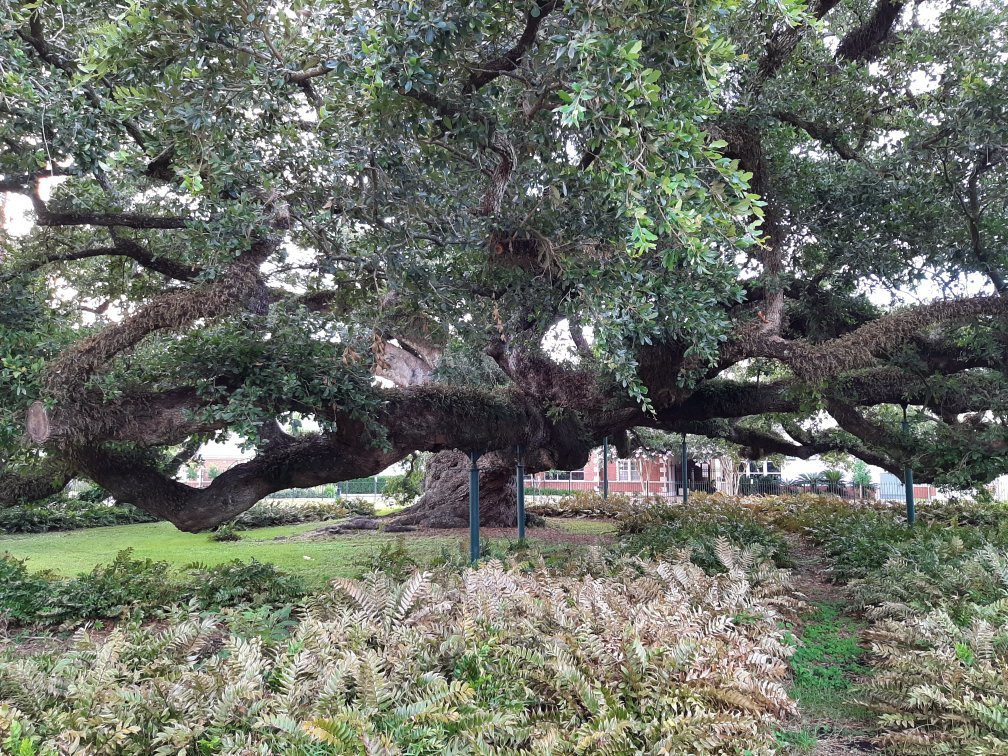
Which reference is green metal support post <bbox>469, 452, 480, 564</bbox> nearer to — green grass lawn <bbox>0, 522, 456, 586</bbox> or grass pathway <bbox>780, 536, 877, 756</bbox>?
green grass lawn <bbox>0, 522, 456, 586</bbox>

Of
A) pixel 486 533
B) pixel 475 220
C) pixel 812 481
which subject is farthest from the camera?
pixel 812 481

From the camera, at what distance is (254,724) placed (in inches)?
105

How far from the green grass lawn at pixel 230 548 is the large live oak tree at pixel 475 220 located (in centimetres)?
275

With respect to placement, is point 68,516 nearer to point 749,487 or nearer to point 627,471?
point 749,487

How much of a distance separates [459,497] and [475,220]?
10.2 meters

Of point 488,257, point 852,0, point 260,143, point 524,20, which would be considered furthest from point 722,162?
point 852,0

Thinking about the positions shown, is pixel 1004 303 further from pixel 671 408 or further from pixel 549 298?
pixel 549 298

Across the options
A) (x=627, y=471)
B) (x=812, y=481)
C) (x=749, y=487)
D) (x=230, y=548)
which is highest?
(x=627, y=471)

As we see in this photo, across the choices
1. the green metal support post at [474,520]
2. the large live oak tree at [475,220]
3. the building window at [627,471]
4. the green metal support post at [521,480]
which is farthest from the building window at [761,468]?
the green metal support post at [474,520]

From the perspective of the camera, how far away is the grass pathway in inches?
150

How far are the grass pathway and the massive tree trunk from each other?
27.3 ft

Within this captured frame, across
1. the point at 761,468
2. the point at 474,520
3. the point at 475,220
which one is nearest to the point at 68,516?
the point at 474,520

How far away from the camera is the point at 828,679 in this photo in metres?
4.74

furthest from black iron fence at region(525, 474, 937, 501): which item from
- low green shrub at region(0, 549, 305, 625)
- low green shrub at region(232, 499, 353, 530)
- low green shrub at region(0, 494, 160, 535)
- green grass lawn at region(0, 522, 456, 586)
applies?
low green shrub at region(0, 549, 305, 625)
